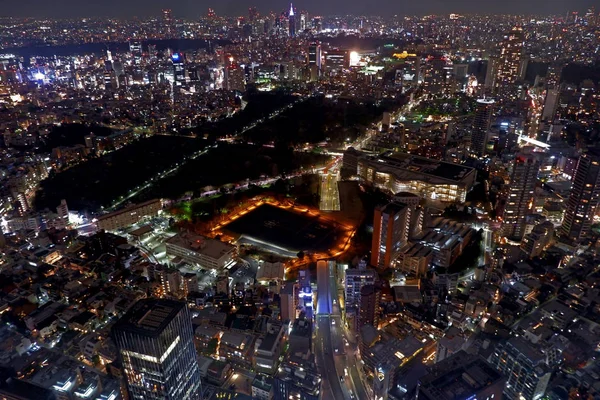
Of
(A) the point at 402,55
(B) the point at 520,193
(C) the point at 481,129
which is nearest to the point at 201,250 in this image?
(B) the point at 520,193

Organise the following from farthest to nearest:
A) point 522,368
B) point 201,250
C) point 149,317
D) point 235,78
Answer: point 235,78 < point 201,250 < point 522,368 < point 149,317

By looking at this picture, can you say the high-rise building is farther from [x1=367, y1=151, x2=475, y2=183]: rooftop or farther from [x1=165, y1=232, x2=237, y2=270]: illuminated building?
[x1=165, y1=232, x2=237, y2=270]: illuminated building

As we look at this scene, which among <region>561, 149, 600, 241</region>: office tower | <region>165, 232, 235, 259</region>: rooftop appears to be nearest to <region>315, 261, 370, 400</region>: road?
<region>165, 232, 235, 259</region>: rooftop

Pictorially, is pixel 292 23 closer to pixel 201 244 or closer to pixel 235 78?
pixel 235 78

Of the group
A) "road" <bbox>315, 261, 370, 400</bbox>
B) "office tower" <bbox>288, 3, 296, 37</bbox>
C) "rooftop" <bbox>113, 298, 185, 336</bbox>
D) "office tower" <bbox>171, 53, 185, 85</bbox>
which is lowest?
"road" <bbox>315, 261, 370, 400</bbox>

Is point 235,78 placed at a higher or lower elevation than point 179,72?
lower

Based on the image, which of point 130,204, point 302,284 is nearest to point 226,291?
point 302,284
